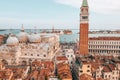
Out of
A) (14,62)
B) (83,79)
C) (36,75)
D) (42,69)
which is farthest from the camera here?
(14,62)

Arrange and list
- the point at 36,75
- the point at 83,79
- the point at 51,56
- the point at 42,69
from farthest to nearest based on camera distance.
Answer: the point at 51,56, the point at 42,69, the point at 36,75, the point at 83,79

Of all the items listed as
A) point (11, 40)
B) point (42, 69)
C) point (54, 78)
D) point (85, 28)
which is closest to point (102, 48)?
point (85, 28)

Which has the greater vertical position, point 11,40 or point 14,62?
point 11,40

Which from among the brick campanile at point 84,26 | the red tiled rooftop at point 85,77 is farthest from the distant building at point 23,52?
the red tiled rooftop at point 85,77

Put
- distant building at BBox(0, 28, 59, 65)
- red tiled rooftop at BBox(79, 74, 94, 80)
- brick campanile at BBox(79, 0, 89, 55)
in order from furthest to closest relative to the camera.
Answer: brick campanile at BBox(79, 0, 89, 55), distant building at BBox(0, 28, 59, 65), red tiled rooftop at BBox(79, 74, 94, 80)

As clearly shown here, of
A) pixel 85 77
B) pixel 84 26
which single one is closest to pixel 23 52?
pixel 84 26

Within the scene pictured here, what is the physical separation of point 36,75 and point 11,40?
12654 mm

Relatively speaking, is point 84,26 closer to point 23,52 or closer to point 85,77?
point 23,52

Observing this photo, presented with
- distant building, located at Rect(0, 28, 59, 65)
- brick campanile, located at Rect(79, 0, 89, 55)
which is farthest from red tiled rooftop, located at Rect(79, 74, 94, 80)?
brick campanile, located at Rect(79, 0, 89, 55)

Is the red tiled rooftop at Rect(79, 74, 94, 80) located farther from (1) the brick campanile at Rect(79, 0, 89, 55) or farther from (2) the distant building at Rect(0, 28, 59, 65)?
(1) the brick campanile at Rect(79, 0, 89, 55)

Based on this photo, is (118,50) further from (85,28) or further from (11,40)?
(11,40)

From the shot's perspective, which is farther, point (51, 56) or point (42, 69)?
point (51, 56)

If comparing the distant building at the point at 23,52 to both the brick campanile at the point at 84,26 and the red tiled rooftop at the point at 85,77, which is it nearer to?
the brick campanile at the point at 84,26

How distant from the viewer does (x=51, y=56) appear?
38031 mm
